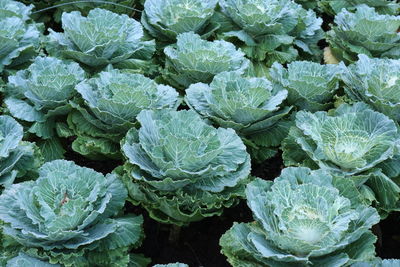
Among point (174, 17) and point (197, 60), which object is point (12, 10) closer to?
point (174, 17)

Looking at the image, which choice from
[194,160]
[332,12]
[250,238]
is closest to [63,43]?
[194,160]

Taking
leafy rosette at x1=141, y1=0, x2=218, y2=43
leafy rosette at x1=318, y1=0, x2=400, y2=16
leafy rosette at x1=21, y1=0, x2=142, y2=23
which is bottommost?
leafy rosette at x1=21, y1=0, x2=142, y2=23

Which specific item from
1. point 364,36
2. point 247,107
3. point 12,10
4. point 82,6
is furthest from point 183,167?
point 82,6

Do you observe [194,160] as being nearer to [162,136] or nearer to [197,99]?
[162,136]

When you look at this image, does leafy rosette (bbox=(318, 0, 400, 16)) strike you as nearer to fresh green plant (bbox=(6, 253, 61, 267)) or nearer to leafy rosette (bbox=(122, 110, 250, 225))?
leafy rosette (bbox=(122, 110, 250, 225))

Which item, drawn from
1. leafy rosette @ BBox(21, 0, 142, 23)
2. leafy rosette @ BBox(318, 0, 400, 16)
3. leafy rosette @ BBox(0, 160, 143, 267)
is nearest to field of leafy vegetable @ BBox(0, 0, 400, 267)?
leafy rosette @ BBox(0, 160, 143, 267)

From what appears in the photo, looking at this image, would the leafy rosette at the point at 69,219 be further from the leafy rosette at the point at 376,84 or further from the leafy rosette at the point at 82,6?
the leafy rosette at the point at 82,6
